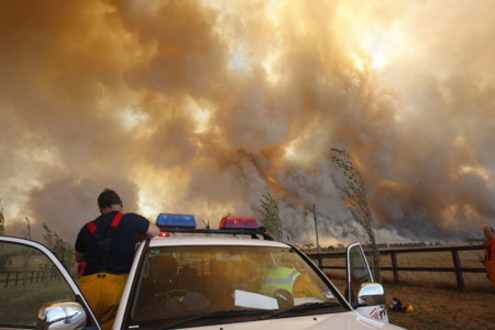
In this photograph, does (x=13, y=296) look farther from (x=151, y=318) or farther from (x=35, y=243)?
(x=151, y=318)

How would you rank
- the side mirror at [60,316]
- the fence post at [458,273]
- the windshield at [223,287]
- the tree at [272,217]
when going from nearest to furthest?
1. the side mirror at [60,316]
2. the windshield at [223,287]
3. the fence post at [458,273]
4. the tree at [272,217]

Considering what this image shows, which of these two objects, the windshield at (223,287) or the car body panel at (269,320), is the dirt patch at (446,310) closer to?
the windshield at (223,287)

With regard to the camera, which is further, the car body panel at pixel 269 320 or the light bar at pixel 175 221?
the light bar at pixel 175 221

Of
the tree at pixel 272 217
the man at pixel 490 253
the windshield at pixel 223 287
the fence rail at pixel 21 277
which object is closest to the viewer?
the windshield at pixel 223 287

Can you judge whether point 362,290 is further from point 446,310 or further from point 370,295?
point 446,310

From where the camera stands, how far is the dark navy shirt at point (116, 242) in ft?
8.95

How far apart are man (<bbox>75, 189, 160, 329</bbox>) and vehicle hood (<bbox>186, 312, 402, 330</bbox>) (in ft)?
4.07

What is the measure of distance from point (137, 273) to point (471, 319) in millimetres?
8140

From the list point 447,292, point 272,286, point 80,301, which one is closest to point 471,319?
point 447,292

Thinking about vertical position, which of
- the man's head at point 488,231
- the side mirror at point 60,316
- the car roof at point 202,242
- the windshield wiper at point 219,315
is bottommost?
the windshield wiper at point 219,315

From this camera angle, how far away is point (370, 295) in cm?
230

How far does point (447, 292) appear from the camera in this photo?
10.2 metres

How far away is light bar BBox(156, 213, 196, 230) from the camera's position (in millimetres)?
3144

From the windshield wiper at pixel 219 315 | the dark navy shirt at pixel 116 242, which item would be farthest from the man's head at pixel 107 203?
the windshield wiper at pixel 219 315
